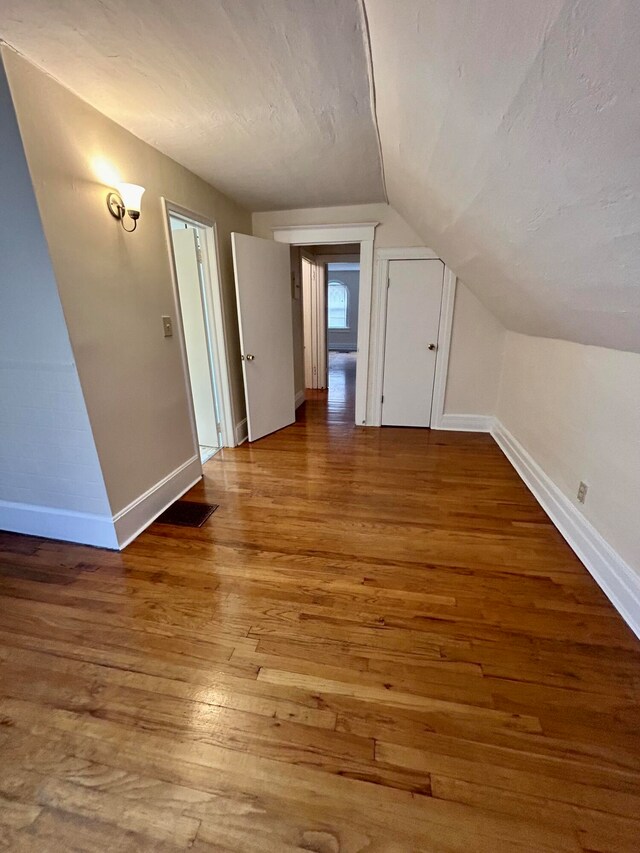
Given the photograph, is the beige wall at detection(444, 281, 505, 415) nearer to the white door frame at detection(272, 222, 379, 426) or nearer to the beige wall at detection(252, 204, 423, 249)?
the beige wall at detection(252, 204, 423, 249)

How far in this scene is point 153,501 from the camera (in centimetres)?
221

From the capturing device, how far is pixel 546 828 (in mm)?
887

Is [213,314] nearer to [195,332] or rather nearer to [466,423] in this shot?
[195,332]

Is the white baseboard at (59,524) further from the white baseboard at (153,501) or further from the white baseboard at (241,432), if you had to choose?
the white baseboard at (241,432)

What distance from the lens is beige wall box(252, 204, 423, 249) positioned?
3.26 metres

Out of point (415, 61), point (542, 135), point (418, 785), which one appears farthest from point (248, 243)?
point (418, 785)

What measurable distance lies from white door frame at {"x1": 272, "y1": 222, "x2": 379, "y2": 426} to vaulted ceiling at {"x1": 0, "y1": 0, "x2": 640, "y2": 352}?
3.64ft

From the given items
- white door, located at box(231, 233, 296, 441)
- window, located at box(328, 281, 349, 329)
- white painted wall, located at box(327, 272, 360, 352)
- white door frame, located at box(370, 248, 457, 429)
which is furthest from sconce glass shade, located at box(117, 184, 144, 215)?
window, located at box(328, 281, 349, 329)

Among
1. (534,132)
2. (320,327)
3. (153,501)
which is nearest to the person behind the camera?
(534,132)

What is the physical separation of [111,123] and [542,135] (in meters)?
2.03

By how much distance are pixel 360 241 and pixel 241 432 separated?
2.22 meters

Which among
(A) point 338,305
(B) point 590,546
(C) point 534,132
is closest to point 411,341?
(B) point 590,546

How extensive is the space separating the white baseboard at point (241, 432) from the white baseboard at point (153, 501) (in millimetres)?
766

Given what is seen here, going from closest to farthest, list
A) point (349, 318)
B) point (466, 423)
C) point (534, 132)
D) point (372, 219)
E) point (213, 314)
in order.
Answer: point (534, 132)
point (213, 314)
point (372, 219)
point (466, 423)
point (349, 318)
